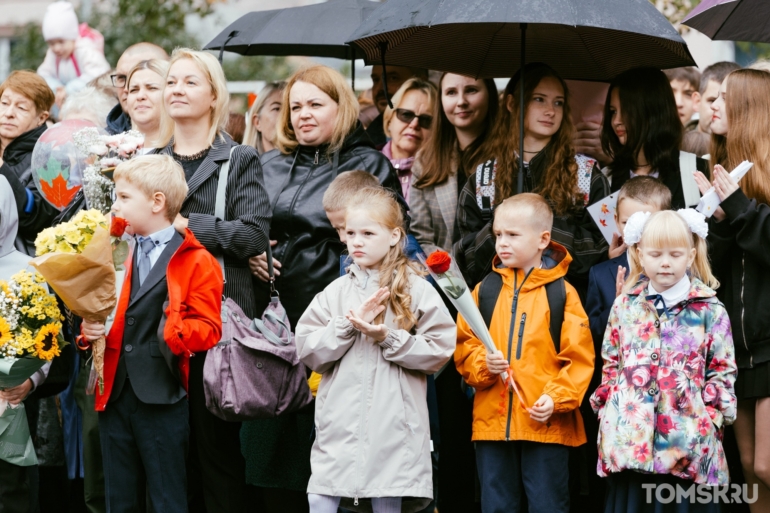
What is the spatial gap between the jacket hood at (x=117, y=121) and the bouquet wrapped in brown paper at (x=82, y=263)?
2.06 m

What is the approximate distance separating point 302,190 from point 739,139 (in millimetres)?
2430

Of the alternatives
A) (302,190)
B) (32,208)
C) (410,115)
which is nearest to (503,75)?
(410,115)

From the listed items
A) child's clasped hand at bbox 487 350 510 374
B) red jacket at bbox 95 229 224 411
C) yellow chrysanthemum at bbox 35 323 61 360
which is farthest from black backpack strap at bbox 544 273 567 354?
yellow chrysanthemum at bbox 35 323 61 360

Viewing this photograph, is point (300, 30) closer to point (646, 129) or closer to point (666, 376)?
point (646, 129)

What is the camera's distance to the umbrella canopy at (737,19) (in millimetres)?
6168

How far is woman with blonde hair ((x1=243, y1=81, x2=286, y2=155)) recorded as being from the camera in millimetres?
7719

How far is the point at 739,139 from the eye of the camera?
5.43 metres

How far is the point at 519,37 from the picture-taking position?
636 cm

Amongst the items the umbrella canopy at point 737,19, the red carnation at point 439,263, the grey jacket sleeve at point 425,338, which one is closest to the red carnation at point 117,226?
the grey jacket sleeve at point 425,338

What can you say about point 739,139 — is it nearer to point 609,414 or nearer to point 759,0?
point 759,0

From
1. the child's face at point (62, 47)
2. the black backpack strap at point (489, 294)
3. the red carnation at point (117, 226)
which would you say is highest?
the child's face at point (62, 47)

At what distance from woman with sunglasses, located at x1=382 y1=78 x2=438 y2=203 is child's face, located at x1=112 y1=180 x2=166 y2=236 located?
193cm

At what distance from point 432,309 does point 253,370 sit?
97cm

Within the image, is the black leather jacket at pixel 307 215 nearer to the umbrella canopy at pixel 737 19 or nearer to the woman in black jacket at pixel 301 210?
the woman in black jacket at pixel 301 210
